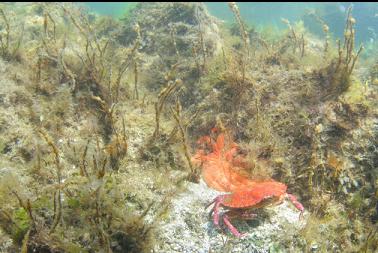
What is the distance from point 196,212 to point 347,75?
3066 millimetres

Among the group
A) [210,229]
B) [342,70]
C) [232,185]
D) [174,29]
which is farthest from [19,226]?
[174,29]

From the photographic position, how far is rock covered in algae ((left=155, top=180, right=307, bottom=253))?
10.8 ft

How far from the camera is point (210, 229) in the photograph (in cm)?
346

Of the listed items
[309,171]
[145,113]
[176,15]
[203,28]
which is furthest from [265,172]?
[176,15]

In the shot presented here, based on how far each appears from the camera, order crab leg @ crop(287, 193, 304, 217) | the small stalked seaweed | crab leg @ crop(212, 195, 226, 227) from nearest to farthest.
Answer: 1. crab leg @ crop(212, 195, 226, 227)
2. crab leg @ crop(287, 193, 304, 217)
3. the small stalked seaweed

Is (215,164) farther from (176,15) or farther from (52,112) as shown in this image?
(176,15)

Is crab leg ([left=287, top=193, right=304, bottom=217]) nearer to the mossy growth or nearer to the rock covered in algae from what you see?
the rock covered in algae

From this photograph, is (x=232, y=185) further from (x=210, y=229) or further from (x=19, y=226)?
(x=19, y=226)

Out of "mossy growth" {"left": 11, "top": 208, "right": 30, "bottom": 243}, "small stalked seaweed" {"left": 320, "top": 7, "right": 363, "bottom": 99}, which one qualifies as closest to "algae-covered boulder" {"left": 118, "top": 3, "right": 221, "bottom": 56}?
"small stalked seaweed" {"left": 320, "top": 7, "right": 363, "bottom": 99}

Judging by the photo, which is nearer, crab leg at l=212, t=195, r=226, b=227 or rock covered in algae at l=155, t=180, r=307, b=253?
rock covered in algae at l=155, t=180, r=307, b=253

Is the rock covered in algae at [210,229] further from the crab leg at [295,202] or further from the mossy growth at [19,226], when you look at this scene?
the mossy growth at [19,226]

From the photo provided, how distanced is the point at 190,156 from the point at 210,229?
3.32ft

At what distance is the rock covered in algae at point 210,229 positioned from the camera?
329 centimetres

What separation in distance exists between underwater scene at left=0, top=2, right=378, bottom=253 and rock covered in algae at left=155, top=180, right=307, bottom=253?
1 centimetres
